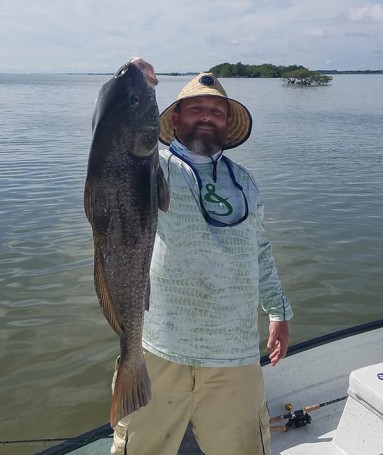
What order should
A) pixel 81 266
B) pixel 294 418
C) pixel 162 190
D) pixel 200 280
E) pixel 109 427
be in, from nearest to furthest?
pixel 162 190, pixel 200 280, pixel 109 427, pixel 294 418, pixel 81 266

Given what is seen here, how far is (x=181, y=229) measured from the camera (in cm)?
304

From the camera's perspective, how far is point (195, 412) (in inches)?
124

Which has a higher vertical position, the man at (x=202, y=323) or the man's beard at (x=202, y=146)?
the man's beard at (x=202, y=146)

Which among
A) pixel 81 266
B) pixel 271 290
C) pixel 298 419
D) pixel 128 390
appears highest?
pixel 271 290

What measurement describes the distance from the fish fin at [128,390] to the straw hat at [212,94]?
1550 millimetres

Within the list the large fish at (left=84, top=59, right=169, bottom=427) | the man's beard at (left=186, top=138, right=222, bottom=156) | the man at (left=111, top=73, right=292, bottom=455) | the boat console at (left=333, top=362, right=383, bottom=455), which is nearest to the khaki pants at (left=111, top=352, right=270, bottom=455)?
the man at (left=111, top=73, right=292, bottom=455)

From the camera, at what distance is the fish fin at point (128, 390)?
2.75 meters

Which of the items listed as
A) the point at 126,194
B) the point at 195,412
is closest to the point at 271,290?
the point at 195,412

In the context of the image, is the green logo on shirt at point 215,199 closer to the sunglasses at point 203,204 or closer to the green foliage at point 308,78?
the sunglasses at point 203,204

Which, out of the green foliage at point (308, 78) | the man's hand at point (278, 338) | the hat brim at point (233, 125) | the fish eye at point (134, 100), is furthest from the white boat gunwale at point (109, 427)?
the green foliage at point (308, 78)

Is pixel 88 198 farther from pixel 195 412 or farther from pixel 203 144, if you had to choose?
pixel 195 412

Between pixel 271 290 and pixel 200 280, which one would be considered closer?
pixel 200 280

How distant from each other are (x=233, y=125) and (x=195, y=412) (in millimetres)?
1894

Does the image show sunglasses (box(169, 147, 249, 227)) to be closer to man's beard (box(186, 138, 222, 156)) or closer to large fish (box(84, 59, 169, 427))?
man's beard (box(186, 138, 222, 156))
